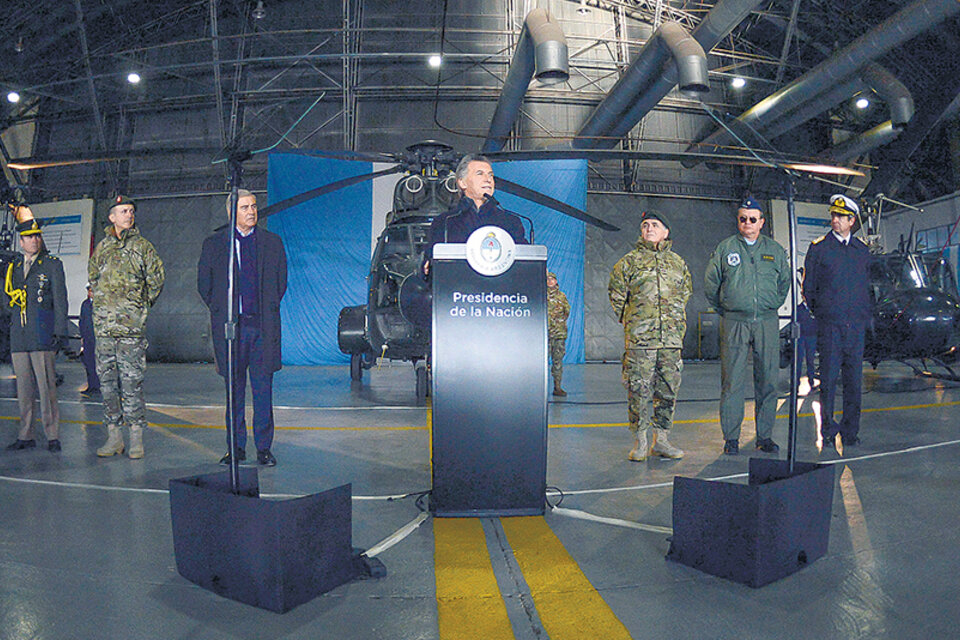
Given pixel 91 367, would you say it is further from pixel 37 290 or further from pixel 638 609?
pixel 638 609

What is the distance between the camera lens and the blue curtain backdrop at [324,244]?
14.8m

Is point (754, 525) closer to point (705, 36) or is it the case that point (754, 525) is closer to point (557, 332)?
point (557, 332)

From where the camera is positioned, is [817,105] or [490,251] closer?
[490,251]

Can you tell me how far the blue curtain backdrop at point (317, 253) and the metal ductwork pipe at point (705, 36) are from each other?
21.0 ft

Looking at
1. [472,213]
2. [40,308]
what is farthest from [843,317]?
[40,308]

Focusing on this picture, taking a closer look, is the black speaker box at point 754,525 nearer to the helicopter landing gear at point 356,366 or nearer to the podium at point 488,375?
the podium at point 488,375

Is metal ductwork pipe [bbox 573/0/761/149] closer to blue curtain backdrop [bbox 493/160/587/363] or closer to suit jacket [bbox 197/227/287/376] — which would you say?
blue curtain backdrop [bbox 493/160/587/363]

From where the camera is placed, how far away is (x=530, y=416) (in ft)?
9.37

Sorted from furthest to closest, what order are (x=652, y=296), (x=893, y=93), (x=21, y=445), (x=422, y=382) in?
(x=893, y=93)
(x=422, y=382)
(x=21, y=445)
(x=652, y=296)

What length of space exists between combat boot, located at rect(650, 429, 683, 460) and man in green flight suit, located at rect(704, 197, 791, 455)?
484mm

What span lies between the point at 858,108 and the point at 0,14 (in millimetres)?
21358

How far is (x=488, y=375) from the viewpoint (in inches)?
112

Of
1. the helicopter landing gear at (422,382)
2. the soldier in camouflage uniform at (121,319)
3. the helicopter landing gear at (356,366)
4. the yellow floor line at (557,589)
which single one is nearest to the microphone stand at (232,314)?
the yellow floor line at (557,589)

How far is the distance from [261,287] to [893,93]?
432 inches
